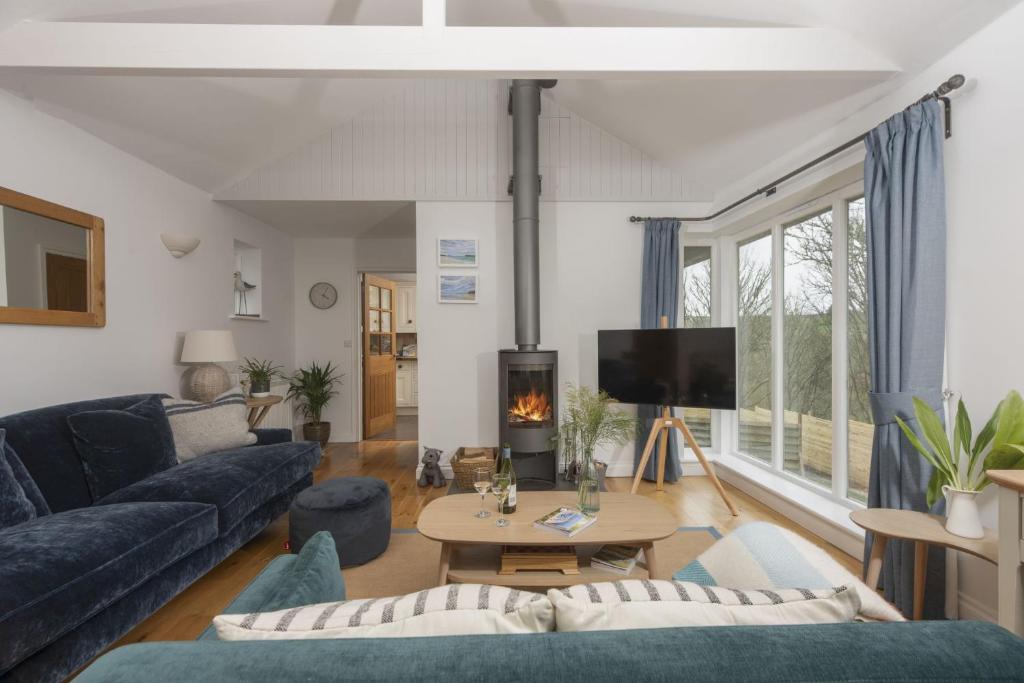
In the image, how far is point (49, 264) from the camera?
2.54 metres

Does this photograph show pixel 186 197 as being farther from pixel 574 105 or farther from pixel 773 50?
pixel 773 50

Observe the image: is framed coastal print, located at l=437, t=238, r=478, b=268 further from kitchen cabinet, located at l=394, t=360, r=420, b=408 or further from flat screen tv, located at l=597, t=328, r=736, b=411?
kitchen cabinet, located at l=394, t=360, r=420, b=408

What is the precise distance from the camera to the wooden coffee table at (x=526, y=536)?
192 cm

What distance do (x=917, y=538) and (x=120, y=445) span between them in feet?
11.1

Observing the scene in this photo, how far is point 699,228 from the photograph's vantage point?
4062mm

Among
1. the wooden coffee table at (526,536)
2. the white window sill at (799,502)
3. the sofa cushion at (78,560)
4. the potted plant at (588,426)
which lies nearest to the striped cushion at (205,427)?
the sofa cushion at (78,560)

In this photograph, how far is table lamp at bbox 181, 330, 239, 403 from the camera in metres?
3.40

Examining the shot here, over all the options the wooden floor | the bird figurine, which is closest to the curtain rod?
the wooden floor

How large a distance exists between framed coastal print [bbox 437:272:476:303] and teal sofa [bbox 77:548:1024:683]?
11.7 feet

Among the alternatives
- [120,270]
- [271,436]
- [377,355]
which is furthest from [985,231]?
[377,355]

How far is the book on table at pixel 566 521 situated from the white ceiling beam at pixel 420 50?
2.03m

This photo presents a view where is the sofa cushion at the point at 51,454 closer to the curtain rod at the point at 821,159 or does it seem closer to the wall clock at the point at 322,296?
the wall clock at the point at 322,296

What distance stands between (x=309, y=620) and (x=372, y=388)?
17.0 ft

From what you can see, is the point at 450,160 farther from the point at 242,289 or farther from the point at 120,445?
the point at 120,445
